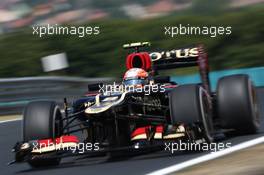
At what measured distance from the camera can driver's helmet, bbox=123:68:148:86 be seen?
9.92 meters

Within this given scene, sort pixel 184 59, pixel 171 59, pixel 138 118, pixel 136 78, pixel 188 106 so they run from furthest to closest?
pixel 171 59
pixel 184 59
pixel 136 78
pixel 138 118
pixel 188 106

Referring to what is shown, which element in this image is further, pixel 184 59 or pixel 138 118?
pixel 184 59

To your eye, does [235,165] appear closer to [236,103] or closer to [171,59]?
[236,103]

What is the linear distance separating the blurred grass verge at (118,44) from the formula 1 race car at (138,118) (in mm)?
14560

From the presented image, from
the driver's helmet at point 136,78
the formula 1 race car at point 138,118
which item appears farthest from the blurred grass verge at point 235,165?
the driver's helmet at point 136,78

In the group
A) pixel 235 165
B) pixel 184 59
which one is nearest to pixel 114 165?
pixel 235 165

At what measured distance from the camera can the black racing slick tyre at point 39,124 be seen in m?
8.98

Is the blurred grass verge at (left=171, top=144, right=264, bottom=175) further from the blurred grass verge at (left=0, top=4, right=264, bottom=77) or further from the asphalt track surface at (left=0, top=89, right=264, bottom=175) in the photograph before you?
the blurred grass verge at (left=0, top=4, right=264, bottom=77)

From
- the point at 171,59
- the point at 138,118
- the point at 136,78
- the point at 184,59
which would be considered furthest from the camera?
the point at 171,59

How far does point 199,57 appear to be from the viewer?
1065 centimetres

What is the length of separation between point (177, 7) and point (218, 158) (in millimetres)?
25023

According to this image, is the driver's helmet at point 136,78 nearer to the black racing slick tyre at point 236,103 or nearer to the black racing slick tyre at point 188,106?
the black racing slick tyre at point 236,103

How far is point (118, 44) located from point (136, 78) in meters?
16.8

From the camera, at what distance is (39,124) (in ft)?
29.6
